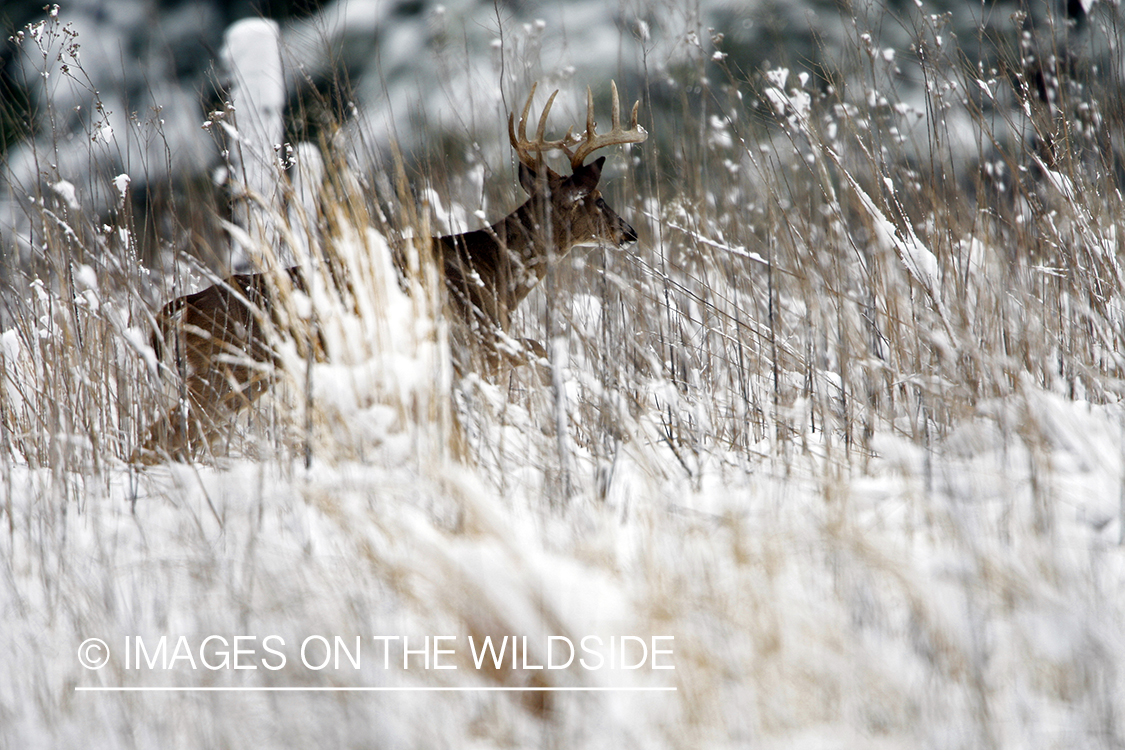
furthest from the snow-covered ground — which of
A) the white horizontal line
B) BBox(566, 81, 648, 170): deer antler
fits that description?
BBox(566, 81, 648, 170): deer antler

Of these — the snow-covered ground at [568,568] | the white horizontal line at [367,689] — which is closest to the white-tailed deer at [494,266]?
the snow-covered ground at [568,568]

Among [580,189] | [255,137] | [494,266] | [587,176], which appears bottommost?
[494,266]

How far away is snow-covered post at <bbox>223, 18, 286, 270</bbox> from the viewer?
2291 mm

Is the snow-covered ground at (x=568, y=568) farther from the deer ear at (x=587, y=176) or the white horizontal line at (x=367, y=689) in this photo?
the deer ear at (x=587, y=176)

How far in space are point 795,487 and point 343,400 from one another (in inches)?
39.0

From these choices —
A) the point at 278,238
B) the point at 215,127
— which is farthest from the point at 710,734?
the point at 215,127

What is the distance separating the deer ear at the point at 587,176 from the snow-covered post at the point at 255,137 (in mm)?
1391

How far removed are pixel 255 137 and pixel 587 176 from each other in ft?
7.11

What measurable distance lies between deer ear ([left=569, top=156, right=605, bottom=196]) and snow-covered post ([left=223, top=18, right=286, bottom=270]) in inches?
54.8

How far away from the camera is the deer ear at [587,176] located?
4.50 m

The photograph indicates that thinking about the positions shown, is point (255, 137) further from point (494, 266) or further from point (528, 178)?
point (528, 178)

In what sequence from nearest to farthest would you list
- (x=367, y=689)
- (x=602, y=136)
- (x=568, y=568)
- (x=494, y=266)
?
(x=367, y=689) < (x=568, y=568) < (x=494, y=266) < (x=602, y=136)

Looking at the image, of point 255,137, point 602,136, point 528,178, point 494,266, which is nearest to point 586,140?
point 602,136

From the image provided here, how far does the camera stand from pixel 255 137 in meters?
2.68
